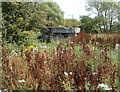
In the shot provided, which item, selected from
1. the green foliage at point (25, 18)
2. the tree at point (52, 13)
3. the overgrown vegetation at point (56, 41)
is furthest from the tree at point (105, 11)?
the green foliage at point (25, 18)

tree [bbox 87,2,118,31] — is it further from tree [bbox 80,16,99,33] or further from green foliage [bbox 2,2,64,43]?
green foliage [bbox 2,2,64,43]

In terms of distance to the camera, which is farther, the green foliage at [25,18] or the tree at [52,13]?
the green foliage at [25,18]

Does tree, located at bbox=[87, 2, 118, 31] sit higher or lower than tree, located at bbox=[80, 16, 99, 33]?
higher

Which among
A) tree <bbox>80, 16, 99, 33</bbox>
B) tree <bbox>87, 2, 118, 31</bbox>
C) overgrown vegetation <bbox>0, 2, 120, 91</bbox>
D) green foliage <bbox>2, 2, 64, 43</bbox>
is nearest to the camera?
overgrown vegetation <bbox>0, 2, 120, 91</bbox>

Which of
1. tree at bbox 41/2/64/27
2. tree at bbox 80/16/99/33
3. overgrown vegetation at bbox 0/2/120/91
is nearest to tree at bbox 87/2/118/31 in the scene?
overgrown vegetation at bbox 0/2/120/91

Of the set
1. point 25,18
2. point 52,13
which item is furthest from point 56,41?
point 25,18

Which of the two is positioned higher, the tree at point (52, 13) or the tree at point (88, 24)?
the tree at point (52, 13)

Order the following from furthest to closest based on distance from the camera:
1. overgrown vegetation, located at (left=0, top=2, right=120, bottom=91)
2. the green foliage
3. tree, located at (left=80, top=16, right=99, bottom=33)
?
1. the green foliage
2. tree, located at (left=80, top=16, right=99, bottom=33)
3. overgrown vegetation, located at (left=0, top=2, right=120, bottom=91)

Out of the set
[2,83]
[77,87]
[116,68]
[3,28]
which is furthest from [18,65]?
[3,28]

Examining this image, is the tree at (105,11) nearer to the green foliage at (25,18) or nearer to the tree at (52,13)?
the tree at (52,13)

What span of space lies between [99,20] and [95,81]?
2603 mm

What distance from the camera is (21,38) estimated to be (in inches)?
190

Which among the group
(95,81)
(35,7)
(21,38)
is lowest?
(95,81)

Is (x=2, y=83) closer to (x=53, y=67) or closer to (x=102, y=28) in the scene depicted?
(x=53, y=67)
